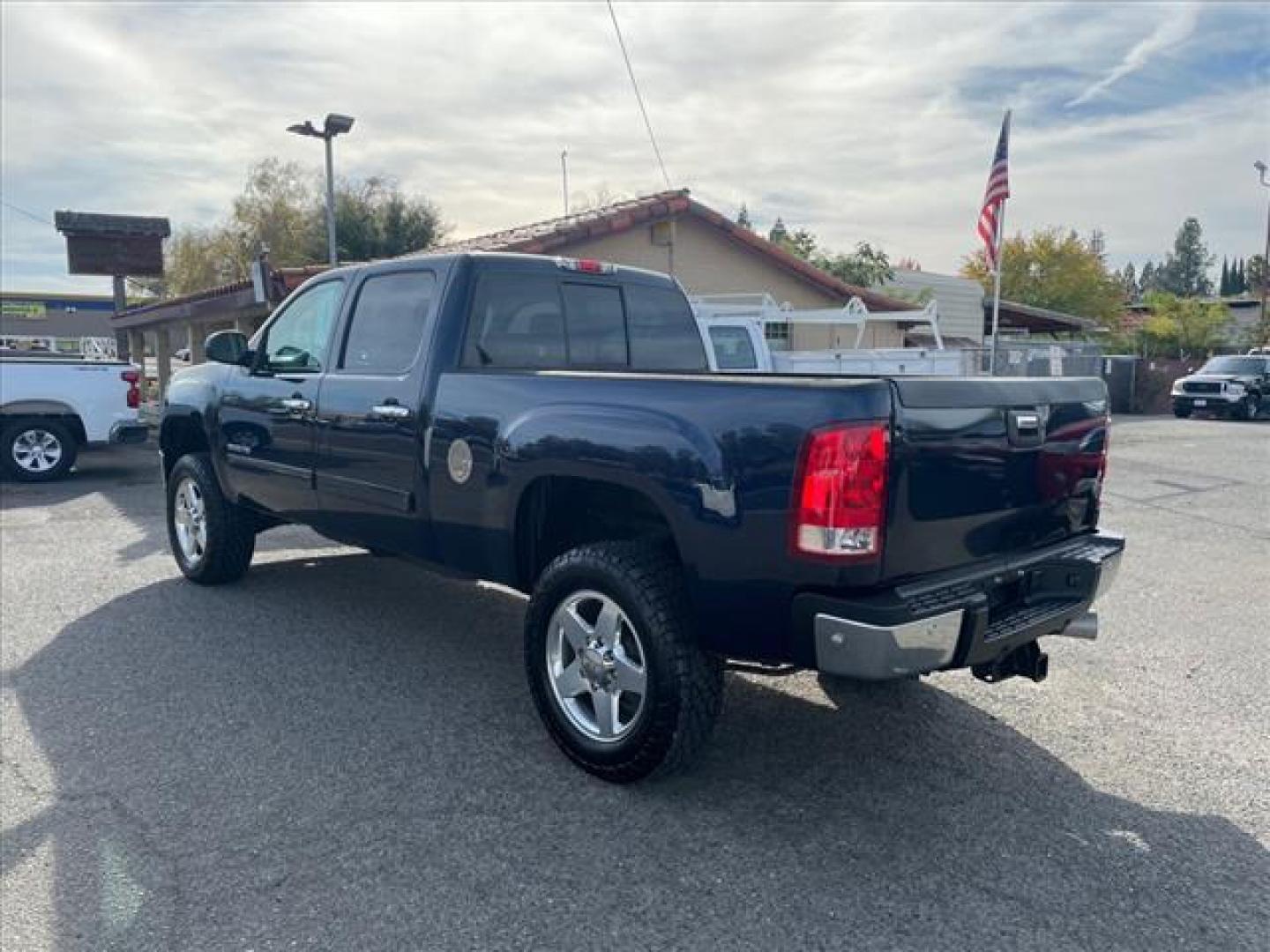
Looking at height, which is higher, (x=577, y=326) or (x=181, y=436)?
(x=577, y=326)

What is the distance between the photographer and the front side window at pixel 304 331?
5.00 meters

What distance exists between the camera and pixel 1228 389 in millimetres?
Result: 23422

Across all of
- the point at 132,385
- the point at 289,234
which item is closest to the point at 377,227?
the point at 289,234

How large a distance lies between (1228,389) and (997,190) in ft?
38.9

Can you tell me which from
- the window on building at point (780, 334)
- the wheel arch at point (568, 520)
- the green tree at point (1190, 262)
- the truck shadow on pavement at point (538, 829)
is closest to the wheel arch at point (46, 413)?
the truck shadow on pavement at point (538, 829)

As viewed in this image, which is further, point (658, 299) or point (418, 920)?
point (658, 299)

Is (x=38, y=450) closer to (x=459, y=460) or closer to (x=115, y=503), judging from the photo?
(x=115, y=503)

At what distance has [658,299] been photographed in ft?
17.1

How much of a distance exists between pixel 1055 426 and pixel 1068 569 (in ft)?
1.71

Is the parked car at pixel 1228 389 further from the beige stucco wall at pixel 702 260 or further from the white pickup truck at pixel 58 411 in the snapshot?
the white pickup truck at pixel 58 411

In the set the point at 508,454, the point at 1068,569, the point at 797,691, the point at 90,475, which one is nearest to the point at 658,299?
the point at 508,454

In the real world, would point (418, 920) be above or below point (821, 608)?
below

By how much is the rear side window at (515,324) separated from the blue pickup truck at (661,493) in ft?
0.03

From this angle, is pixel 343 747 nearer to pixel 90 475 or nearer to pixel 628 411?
pixel 628 411
